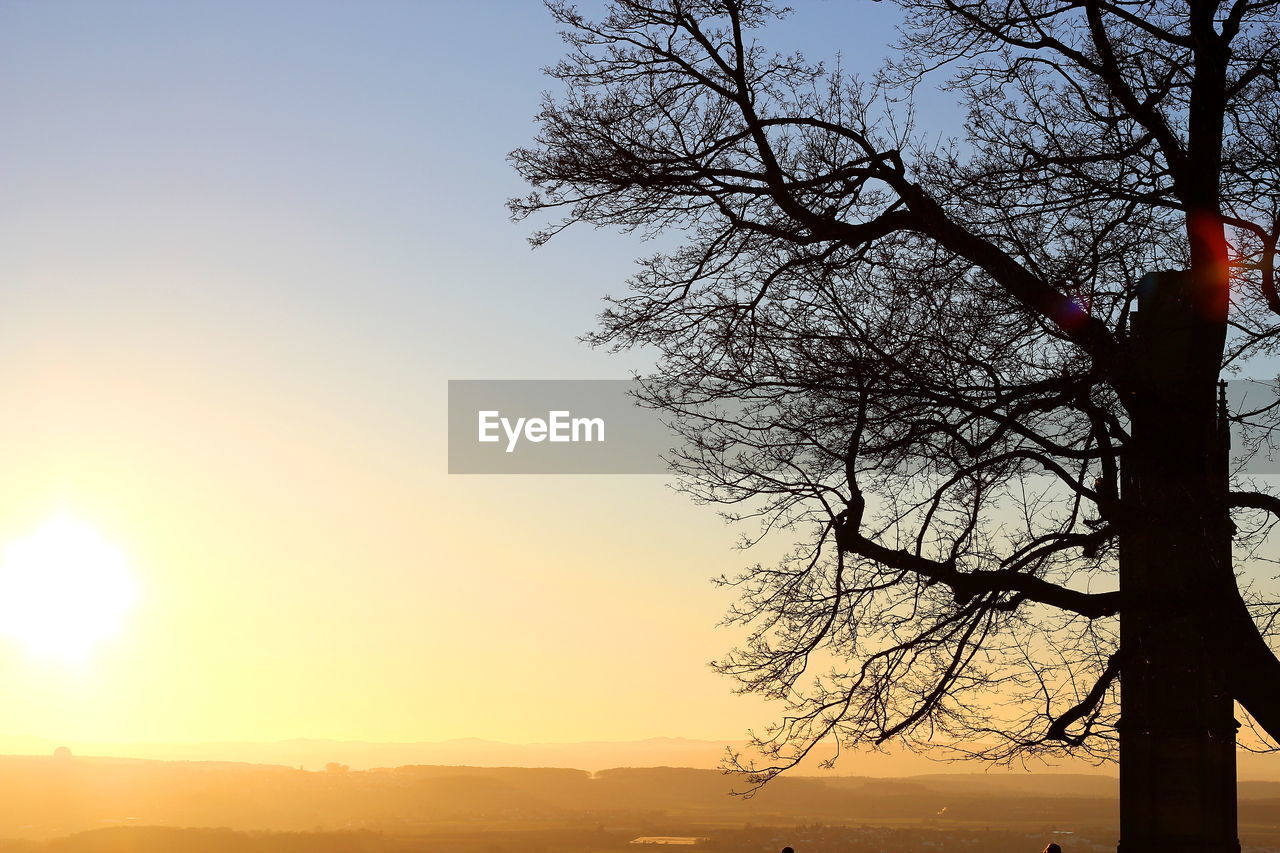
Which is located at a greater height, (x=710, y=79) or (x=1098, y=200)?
(x=710, y=79)

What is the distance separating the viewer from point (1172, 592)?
27.7ft

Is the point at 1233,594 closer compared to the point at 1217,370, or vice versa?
the point at 1233,594

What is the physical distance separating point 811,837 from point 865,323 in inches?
6406

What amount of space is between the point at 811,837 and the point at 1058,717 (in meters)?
162

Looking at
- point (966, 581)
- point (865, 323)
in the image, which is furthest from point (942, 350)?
point (966, 581)

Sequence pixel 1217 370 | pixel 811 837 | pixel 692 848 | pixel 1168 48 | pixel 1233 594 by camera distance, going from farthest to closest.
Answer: pixel 811 837 → pixel 692 848 → pixel 1168 48 → pixel 1217 370 → pixel 1233 594

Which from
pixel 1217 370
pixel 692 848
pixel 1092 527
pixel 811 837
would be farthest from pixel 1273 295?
pixel 811 837

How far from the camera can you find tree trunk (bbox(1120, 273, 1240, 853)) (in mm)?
8438

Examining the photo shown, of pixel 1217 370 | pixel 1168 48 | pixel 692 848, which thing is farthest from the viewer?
pixel 692 848

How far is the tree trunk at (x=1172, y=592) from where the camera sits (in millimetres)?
8438

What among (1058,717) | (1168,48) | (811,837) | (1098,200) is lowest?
(811,837)

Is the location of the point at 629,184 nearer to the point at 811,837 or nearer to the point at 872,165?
the point at 872,165

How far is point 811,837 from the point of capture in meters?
164

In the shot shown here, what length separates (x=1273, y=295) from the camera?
872 centimetres
